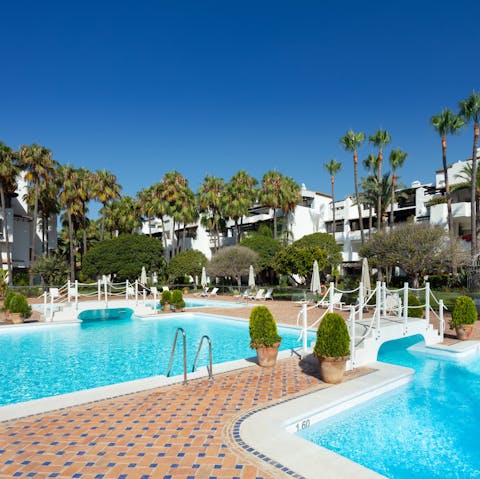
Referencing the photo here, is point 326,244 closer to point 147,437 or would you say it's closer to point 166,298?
point 166,298

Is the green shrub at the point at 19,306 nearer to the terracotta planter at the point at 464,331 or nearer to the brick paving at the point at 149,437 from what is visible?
the brick paving at the point at 149,437

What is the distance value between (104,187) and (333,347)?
36043 millimetres

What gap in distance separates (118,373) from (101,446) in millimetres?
5502

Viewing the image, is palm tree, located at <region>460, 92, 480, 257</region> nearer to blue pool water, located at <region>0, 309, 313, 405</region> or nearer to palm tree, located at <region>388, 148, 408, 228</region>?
palm tree, located at <region>388, 148, 408, 228</region>

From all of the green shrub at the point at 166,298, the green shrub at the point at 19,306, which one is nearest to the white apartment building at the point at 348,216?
the green shrub at the point at 166,298

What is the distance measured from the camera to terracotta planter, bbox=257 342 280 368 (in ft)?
28.4

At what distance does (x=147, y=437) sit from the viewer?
5.02 meters

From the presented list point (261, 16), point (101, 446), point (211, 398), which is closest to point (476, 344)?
point (211, 398)

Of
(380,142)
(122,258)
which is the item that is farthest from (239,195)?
(380,142)

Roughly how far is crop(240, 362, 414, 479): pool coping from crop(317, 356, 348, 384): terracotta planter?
0.17 m

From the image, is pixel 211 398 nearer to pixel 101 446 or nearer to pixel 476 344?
pixel 101 446

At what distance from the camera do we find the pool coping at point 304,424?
165 inches

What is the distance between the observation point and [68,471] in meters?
4.18

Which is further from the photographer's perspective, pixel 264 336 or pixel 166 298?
pixel 166 298
